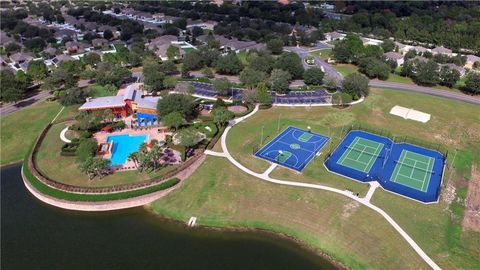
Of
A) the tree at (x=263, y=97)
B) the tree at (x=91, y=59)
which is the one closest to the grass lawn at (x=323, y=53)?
the tree at (x=263, y=97)

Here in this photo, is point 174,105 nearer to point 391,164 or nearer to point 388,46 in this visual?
point 391,164

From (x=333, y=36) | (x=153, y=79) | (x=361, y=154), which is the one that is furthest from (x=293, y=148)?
(x=333, y=36)

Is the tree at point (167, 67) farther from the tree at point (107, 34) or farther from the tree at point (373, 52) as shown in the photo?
the tree at point (373, 52)

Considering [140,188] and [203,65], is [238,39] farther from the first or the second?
[140,188]

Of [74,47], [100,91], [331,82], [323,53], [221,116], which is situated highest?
[331,82]

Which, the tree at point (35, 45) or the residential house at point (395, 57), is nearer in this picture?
the residential house at point (395, 57)

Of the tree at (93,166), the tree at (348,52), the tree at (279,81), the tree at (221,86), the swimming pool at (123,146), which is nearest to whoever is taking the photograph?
the tree at (93,166)
